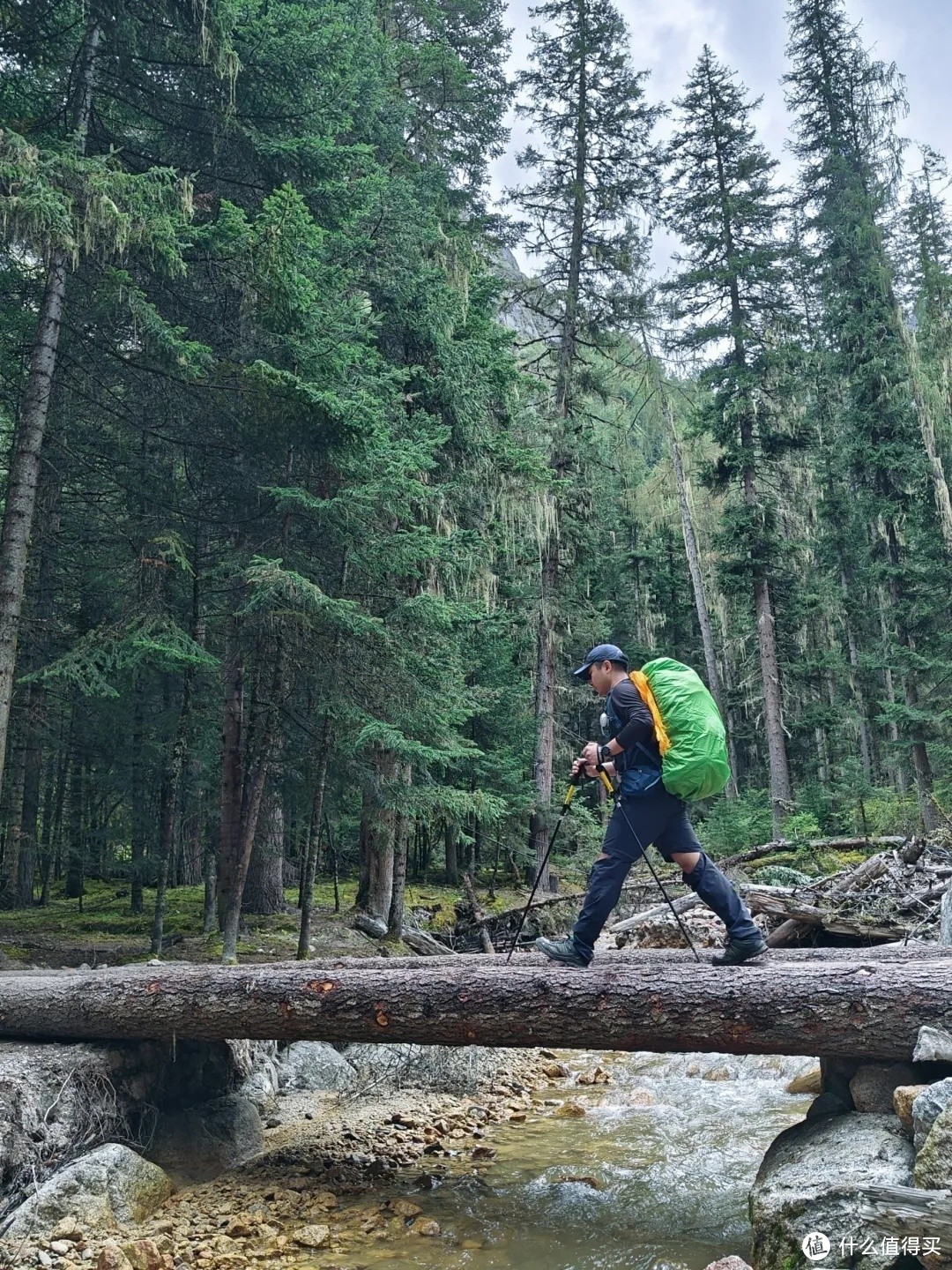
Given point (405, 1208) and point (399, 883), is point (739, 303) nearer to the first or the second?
point (399, 883)

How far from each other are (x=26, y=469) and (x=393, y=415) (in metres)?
5.03

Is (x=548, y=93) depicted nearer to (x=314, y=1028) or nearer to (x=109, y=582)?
(x=109, y=582)

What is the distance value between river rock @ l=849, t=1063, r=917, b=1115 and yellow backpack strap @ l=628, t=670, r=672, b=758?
7.21 feet

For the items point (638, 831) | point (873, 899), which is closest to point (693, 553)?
point (873, 899)

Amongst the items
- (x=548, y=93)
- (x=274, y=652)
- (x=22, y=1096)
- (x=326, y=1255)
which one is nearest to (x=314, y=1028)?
(x=326, y=1255)

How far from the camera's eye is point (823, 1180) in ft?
14.1

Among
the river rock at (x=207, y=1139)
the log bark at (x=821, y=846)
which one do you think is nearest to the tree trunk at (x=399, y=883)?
the river rock at (x=207, y=1139)

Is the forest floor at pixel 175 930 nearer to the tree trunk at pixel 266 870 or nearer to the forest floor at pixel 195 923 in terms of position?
the forest floor at pixel 195 923

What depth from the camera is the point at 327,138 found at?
1134 cm

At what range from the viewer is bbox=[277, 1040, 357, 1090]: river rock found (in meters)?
8.34

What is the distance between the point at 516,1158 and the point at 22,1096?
3.51 m

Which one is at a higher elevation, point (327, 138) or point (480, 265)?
point (480, 265)

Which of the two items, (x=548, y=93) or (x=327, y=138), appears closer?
(x=327, y=138)

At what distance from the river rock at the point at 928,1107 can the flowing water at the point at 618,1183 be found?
125 cm
